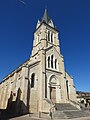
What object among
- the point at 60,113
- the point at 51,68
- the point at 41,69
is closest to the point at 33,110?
the point at 60,113

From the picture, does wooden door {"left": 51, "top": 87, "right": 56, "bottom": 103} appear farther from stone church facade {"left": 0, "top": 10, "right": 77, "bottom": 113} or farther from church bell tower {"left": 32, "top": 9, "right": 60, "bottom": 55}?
church bell tower {"left": 32, "top": 9, "right": 60, "bottom": 55}

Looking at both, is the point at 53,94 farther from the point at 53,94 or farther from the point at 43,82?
the point at 43,82

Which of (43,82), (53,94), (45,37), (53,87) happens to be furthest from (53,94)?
(45,37)

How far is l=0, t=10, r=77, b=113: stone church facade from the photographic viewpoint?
21906 millimetres

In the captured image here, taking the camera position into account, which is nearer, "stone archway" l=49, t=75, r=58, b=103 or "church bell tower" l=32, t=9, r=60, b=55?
"stone archway" l=49, t=75, r=58, b=103

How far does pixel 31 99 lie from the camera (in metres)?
22.7

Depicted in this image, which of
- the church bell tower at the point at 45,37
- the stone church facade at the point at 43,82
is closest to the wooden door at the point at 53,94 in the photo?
the stone church facade at the point at 43,82

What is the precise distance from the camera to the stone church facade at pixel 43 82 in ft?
71.9

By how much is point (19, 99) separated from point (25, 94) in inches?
72.3

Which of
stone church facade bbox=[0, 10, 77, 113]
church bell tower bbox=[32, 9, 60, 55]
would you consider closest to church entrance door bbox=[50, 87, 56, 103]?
stone church facade bbox=[0, 10, 77, 113]

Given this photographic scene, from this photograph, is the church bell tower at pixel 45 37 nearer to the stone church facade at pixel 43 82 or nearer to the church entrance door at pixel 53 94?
the stone church facade at pixel 43 82

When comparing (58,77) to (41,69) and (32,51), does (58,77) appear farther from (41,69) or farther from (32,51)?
(32,51)

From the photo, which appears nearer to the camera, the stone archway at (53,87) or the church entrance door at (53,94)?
the church entrance door at (53,94)

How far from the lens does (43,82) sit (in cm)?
2362
